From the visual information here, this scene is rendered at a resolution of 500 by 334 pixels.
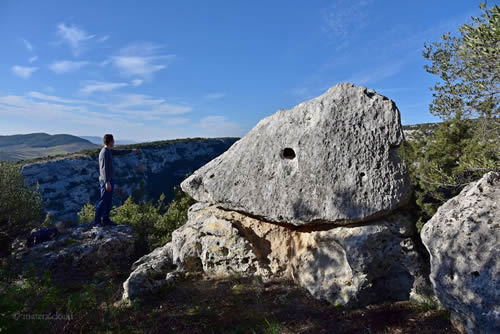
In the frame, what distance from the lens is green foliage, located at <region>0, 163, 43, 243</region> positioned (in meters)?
10.5

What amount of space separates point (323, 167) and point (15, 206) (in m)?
12.1

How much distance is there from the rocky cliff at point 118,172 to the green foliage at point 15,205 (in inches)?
902

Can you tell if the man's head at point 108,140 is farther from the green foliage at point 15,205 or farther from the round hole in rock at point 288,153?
the round hole in rock at point 288,153

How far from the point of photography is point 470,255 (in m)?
5.16

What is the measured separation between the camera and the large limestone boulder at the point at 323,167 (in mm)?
7062

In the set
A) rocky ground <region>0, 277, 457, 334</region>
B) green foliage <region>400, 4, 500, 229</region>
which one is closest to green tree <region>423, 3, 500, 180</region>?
green foliage <region>400, 4, 500, 229</region>

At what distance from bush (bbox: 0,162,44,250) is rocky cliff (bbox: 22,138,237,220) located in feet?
75.1

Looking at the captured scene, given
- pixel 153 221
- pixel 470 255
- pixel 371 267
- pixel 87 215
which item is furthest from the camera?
pixel 87 215

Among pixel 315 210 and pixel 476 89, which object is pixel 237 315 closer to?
pixel 315 210

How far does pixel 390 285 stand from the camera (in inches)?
272

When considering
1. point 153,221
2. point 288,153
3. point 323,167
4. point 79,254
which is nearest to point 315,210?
point 323,167

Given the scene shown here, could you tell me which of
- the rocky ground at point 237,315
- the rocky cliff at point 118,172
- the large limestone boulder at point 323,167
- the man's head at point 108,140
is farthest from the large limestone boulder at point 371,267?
the rocky cliff at point 118,172

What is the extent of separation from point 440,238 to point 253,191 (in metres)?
4.62

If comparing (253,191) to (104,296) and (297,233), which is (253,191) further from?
(104,296)
